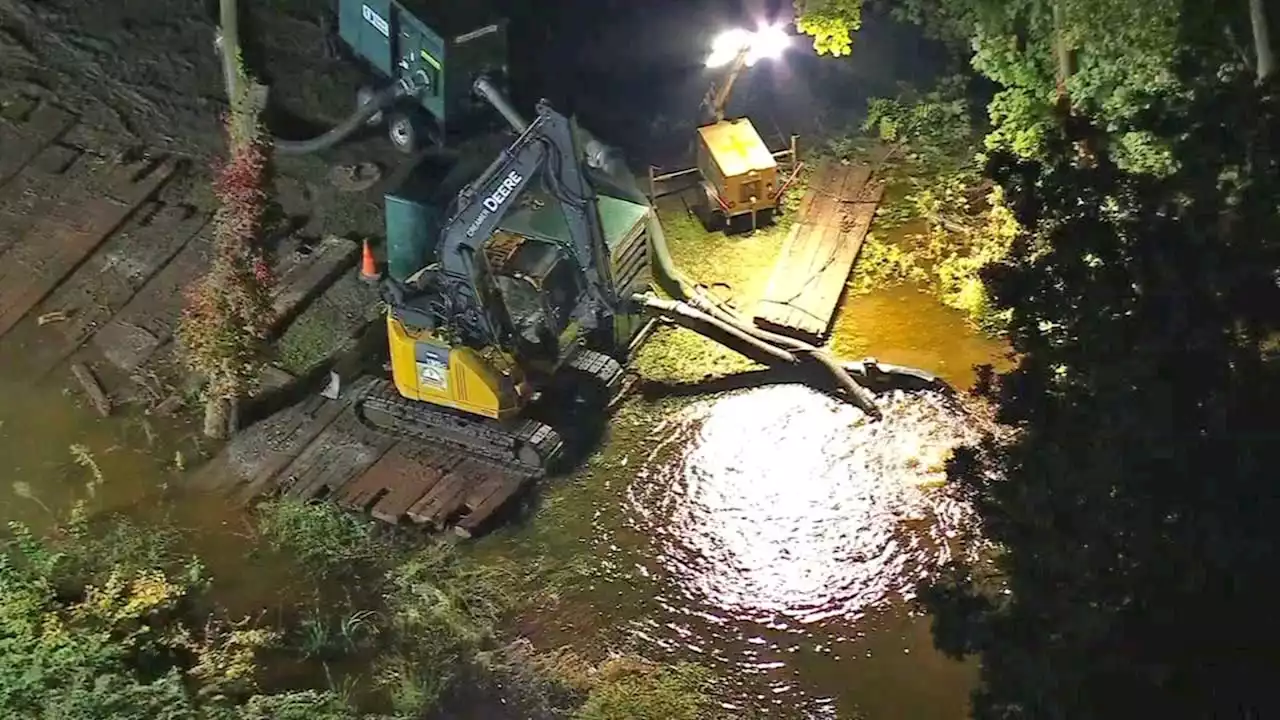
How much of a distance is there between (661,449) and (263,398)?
14.4ft

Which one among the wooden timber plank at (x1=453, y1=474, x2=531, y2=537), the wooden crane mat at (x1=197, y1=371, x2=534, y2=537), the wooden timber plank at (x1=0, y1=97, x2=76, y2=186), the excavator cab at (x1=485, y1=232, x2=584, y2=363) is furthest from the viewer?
the wooden timber plank at (x1=0, y1=97, x2=76, y2=186)

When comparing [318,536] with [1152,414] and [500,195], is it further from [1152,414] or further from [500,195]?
[1152,414]

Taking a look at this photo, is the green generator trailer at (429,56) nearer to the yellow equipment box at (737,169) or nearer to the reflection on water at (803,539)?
the yellow equipment box at (737,169)

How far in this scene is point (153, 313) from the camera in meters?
17.5

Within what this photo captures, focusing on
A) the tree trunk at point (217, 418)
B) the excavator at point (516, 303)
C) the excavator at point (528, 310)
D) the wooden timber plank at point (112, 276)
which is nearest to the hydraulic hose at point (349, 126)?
the wooden timber plank at point (112, 276)

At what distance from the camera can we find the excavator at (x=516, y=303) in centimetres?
1430

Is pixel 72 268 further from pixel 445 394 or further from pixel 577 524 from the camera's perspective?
pixel 577 524

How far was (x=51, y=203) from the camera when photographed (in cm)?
1912

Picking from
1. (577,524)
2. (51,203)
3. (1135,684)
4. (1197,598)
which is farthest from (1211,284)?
(51,203)

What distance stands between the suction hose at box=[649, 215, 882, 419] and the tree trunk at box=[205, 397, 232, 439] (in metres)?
5.12

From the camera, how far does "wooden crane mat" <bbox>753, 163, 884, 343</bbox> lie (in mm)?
16844

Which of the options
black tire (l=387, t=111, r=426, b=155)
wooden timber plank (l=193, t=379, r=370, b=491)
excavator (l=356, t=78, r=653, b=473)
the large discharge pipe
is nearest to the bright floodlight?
excavator (l=356, t=78, r=653, b=473)

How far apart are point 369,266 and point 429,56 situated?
3082mm

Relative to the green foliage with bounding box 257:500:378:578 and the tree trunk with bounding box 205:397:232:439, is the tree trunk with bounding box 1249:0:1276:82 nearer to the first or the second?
the green foliage with bounding box 257:500:378:578
